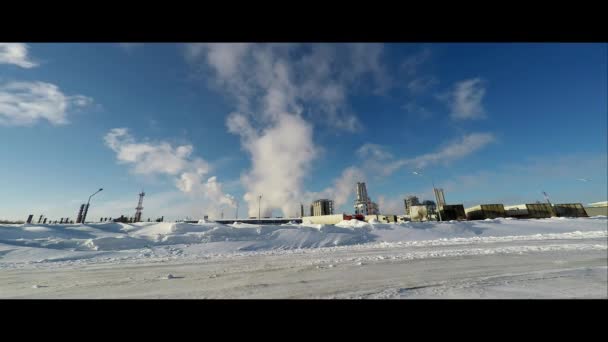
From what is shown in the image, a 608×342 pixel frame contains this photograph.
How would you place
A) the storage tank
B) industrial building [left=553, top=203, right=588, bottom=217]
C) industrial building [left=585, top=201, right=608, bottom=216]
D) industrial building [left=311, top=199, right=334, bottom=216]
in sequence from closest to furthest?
industrial building [left=585, top=201, right=608, bottom=216] → industrial building [left=553, top=203, right=588, bottom=217] → the storage tank → industrial building [left=311, top=199, right=334, bottom=216]

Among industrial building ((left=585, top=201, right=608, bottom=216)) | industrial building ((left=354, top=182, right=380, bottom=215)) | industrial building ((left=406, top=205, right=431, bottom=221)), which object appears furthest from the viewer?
industrial building ((left=354, top=182, right=380, bottom=215))

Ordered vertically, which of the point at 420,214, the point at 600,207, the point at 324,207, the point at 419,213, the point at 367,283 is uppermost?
the point at 324,207

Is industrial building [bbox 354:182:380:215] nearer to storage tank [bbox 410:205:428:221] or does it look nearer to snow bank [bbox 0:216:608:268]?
storage tank [bbox 410:205:428:221]

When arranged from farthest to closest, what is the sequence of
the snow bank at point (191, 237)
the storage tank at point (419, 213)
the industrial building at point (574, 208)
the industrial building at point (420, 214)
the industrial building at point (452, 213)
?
the storage tank at point (419, 213), the industrial building at point (420, 214), the industrial building at point (452, 213), the snow bank at point (191, 237), the industrial building at point (574, 208)

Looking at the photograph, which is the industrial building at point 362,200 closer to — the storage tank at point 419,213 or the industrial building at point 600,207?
the storage tank at point 419,213

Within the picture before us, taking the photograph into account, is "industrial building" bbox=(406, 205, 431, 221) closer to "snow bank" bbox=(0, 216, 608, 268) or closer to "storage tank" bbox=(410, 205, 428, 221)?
"storage tank" bbox=(410, 205, 428, 221)

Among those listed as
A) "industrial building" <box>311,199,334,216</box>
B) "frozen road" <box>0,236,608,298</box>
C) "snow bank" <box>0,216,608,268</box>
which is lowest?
"frozen road" <box>0,236,608,298</box>

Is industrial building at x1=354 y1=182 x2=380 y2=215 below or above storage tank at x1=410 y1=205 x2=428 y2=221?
above

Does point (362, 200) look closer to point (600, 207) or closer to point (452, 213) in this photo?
point (452, 213)

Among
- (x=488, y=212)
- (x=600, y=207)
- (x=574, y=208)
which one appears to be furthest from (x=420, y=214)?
(x=600, y=207)

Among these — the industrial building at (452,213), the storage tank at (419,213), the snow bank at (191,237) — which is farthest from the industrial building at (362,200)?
the snow bank at (191,237)

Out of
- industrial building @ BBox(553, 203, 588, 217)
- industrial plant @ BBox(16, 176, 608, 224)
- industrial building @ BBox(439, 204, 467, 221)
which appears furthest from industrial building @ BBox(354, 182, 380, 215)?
industrial building @ BBox(553, 203, 588, 217)

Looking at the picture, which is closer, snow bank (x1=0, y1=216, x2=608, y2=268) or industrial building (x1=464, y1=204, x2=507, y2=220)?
snow bank (x1=0, y1=216, x2=608, y2=268)
